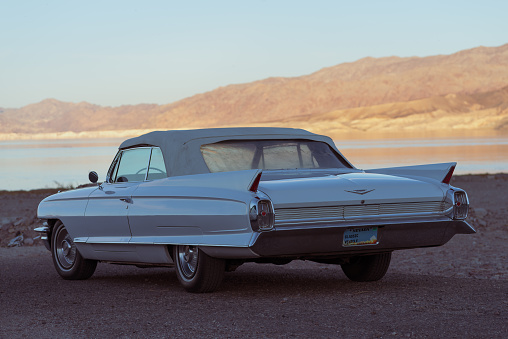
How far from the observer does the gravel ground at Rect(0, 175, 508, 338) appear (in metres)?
6.06

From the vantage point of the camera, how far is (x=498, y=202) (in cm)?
2453

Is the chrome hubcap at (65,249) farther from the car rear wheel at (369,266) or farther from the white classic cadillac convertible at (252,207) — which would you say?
the car rear wheel at (369,266)

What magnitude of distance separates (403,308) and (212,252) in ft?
5.49

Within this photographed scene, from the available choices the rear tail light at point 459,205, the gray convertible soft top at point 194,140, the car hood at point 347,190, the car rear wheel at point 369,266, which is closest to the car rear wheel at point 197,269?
the gray convertible soft top at point 194,140

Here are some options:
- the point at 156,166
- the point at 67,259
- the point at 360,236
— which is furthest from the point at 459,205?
the point at 67,259

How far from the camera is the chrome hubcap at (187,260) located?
25.5 feet

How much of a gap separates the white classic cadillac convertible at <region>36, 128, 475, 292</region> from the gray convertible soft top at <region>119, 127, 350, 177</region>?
0.5 inches

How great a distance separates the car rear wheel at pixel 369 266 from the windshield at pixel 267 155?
98cm

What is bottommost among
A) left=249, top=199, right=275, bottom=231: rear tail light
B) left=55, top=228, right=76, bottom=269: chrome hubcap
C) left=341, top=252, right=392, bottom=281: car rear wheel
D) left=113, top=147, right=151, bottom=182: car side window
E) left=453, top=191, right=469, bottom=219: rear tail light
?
left=341, top=252, right=392, bottom=281: car rear wheel

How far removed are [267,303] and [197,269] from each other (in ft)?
2.46

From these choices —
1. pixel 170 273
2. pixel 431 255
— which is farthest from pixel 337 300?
pixel 431 255

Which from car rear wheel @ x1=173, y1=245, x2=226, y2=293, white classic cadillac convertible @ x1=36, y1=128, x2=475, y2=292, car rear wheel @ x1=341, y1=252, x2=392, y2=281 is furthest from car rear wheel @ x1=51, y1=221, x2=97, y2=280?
car rear wheel @ x1=341, y1=252, x2=392, y2=281

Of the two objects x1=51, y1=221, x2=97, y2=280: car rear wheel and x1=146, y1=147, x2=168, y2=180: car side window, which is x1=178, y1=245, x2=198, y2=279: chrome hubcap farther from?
x1=51, y1=221, x2=97, y2=280: car rear wheel

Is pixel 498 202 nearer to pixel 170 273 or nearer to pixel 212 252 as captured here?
pixel 170 273
